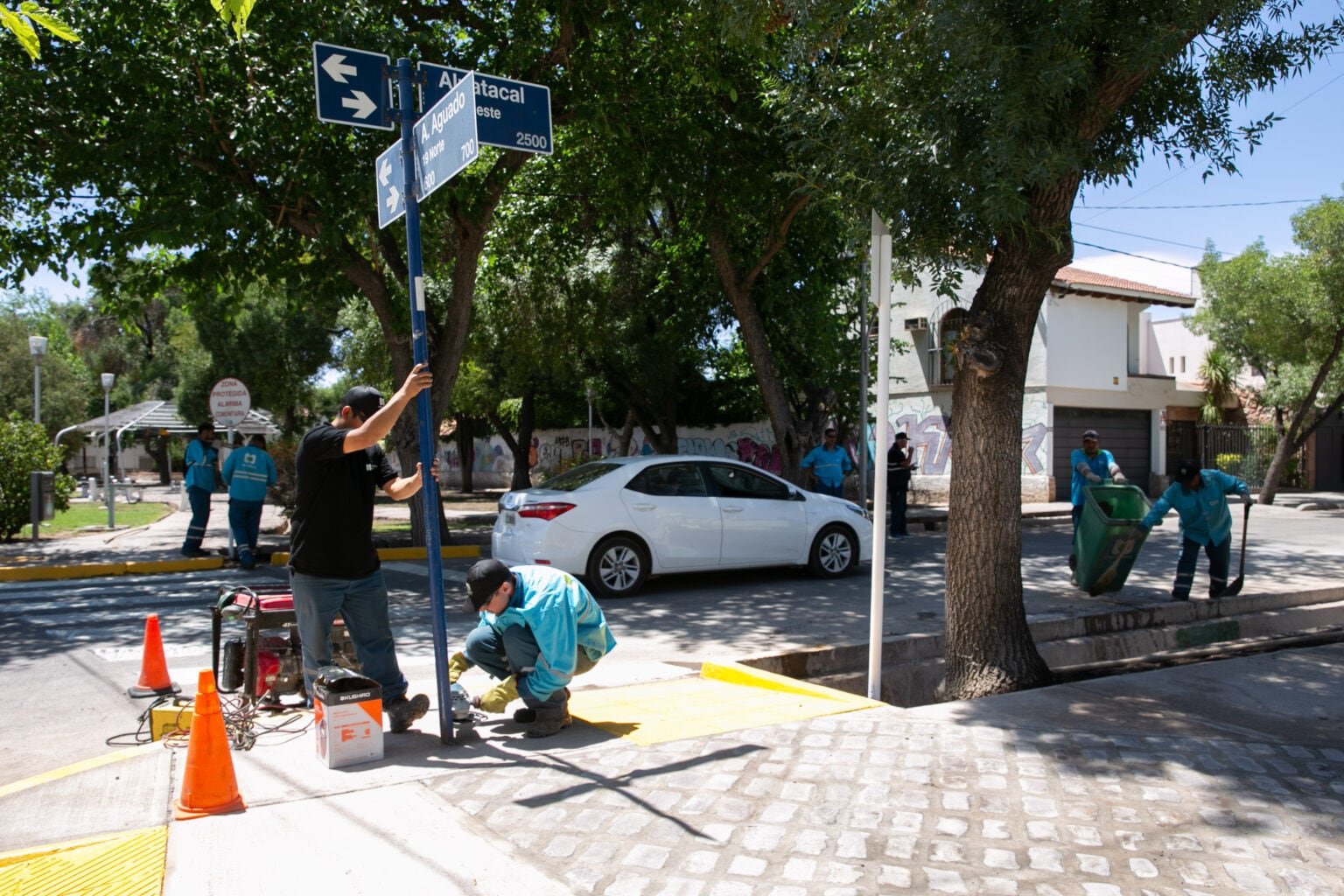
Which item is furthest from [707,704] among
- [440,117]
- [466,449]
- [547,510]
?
[466,449]

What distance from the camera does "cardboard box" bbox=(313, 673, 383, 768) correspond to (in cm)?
452

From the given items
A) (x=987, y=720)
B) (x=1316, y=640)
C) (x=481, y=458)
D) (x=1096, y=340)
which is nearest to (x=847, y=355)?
(x=1096, y=340)

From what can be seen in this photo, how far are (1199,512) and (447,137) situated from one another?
7.84 meters

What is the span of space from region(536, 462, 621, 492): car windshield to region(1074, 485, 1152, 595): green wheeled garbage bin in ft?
15.8

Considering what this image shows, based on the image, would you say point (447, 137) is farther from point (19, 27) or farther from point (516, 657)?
point (516, 657)

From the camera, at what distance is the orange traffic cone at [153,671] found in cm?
632

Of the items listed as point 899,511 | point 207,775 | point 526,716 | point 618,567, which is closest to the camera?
point 207,775

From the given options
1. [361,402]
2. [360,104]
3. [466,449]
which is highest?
[360,104]

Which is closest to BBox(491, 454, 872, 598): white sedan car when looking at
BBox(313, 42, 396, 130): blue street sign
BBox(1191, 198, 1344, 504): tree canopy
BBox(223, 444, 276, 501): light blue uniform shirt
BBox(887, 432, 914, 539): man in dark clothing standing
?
BBox(223, 444, 276, 501): light blue uniform shirt

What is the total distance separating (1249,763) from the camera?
15.0 feet

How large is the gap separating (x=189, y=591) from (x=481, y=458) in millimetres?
31417

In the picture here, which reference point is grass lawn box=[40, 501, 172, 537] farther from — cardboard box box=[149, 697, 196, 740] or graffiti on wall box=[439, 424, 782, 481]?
cardboard box box=[149, 697, 196, 740]

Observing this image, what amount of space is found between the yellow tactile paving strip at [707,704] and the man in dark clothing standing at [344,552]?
110 cm

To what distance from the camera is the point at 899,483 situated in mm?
16828
